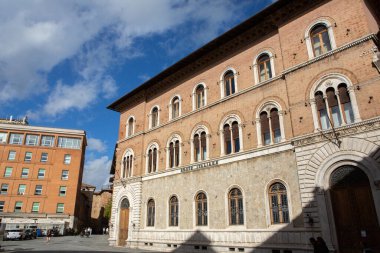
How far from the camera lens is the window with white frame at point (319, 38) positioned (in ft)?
52.9

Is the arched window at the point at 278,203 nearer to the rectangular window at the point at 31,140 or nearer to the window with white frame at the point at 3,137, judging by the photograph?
the rectangular window at the point at 31,140

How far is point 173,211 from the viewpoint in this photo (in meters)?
22.1

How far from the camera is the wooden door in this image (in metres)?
12.8

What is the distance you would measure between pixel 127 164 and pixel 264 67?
16.0 m

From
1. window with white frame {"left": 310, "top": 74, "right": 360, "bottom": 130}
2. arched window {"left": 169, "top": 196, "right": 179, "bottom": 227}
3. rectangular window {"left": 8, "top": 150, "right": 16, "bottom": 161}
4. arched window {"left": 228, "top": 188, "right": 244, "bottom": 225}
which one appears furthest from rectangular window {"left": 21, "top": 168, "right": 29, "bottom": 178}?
window with white frame {"left": 310, "top": 74, "right": 360, "bottom": 130}

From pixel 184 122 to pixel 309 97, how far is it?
33.6 ft

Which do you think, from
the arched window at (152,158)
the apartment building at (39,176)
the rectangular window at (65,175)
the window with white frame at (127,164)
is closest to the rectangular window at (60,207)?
the apartment building at (39,176)

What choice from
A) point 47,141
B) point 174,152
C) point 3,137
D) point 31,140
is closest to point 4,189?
point 31,140

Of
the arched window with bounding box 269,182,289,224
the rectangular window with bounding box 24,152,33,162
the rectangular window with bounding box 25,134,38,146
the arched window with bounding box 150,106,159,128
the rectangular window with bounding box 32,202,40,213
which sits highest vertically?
the rectangular window with bounding box 25,134,38,146

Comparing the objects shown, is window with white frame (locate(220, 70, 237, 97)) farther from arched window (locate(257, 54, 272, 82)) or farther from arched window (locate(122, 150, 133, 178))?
arched window (locate(122, 150, 133, 178))

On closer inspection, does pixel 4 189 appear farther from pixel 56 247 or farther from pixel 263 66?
pixel 263 66

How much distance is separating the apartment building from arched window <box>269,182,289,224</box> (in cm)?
4554

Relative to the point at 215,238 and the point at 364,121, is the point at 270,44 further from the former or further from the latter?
the point at 215,238

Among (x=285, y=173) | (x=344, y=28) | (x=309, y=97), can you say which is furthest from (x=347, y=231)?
(x=344, y=28)
